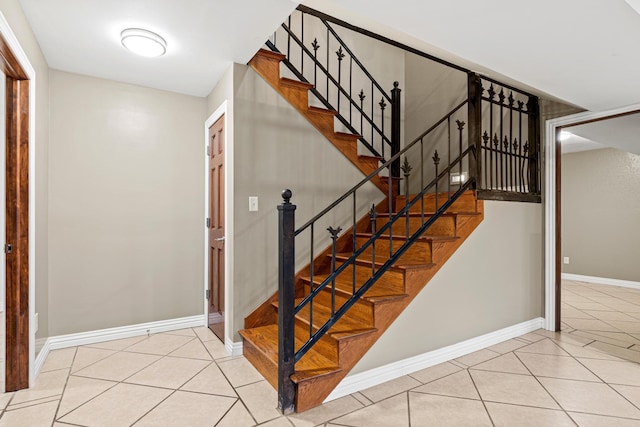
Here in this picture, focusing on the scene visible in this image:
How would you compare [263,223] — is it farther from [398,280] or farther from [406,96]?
[406,96]

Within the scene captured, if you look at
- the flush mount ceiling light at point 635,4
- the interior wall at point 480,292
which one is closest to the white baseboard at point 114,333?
the interior wall at point 480,292

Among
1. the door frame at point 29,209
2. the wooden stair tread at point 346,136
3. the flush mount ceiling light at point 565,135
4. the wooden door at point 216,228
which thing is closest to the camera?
→ the door frame at point 29,209

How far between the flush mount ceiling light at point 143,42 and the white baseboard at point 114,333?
2298 mm

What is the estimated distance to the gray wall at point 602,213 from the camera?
576cm

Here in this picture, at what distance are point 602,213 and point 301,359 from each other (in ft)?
21.1

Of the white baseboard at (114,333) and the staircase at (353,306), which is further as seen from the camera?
the white baseboard at (114,333)

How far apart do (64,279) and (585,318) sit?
17.6 feet

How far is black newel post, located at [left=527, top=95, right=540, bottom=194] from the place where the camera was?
3594 mm

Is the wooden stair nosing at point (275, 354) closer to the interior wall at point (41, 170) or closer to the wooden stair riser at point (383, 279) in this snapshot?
the wooden stair riser at point (383, 279)

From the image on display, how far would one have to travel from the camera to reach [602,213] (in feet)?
20.1

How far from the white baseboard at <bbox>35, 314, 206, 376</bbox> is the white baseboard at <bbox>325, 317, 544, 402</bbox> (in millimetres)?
1910

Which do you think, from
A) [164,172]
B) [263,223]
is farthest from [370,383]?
[164,172]

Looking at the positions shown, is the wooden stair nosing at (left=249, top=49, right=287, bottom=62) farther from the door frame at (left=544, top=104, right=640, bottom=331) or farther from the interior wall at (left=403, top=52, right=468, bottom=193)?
the door frame at (left=544, top=104, right=640, bottom=331)

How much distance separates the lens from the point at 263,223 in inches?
115
